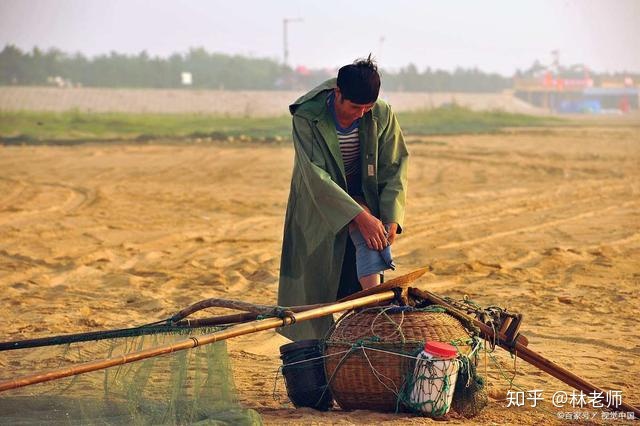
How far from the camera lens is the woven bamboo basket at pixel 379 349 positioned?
182 inches

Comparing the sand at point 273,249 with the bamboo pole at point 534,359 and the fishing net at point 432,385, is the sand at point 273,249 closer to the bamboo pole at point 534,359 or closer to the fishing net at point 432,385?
the fishing net at point 432,385

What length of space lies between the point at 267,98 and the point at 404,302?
166 feet

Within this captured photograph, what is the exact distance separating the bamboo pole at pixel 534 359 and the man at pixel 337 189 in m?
0.44

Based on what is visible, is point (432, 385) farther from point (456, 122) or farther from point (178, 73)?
point (178, 73)

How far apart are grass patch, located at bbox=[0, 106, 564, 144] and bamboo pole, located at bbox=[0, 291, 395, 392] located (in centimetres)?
2102

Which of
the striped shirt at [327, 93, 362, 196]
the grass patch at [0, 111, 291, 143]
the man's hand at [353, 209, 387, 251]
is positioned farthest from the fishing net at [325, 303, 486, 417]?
the grass patch at [0, 111, 291, 143]

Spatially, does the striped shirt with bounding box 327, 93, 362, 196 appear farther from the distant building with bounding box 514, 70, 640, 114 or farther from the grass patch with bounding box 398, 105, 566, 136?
the distant building with bounding box 514, 70, 640, 114

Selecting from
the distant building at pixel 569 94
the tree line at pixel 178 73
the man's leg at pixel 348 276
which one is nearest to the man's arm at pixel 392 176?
the man's leg at pixel 348 276

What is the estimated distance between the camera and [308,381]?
16.3ft

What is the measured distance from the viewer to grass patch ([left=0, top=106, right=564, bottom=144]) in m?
27.3

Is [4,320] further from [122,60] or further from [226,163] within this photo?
[122,60]

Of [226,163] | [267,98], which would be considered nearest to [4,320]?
[226,163]

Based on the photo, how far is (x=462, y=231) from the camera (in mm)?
11578

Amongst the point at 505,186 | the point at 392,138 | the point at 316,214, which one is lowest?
the point at 505,186
